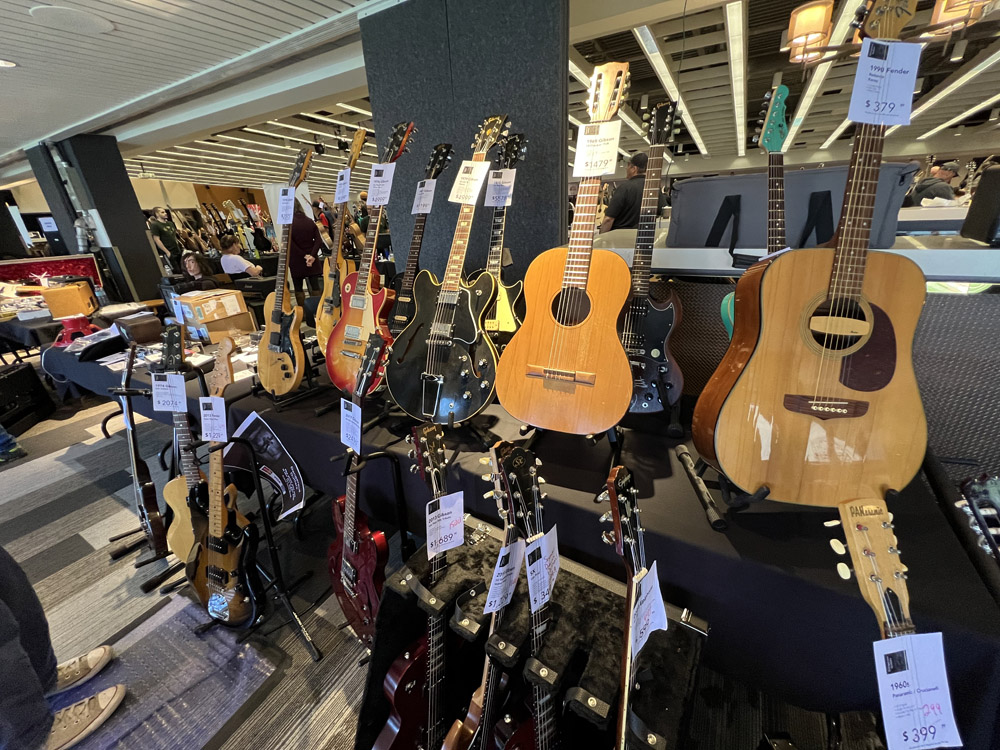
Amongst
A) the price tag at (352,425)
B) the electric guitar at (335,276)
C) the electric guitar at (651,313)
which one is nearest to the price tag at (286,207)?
the electric guitar at (335,276)

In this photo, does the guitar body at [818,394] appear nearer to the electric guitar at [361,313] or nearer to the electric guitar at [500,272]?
the electric guitar at [500,272]

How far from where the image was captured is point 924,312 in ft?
3.63

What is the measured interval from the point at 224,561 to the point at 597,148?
1.80 metres

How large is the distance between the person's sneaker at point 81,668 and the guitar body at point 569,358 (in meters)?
1.72

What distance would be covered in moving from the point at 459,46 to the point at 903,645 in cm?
223

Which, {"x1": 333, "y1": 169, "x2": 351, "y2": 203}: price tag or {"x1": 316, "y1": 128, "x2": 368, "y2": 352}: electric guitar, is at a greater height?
{"x1": 333, "y1": 169, "x2": 351, "y2": 203}: price tag

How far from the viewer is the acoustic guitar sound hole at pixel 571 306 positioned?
1.05m

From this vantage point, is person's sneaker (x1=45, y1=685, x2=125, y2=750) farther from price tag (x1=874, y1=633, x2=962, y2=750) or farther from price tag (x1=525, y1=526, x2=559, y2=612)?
price tag (x1=874, y1=633, x2=962, y2=750)

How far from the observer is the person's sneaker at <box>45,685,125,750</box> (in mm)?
1159

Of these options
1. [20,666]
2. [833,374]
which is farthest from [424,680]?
[833,374]

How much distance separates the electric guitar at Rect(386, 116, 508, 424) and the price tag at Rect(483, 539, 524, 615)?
524 mm

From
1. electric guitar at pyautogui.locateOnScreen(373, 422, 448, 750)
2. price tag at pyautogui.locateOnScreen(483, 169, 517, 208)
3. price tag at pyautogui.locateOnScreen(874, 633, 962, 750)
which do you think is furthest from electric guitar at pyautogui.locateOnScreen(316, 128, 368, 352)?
price tag at pyautogui.locateOnScreen(874, 633, 962, 750)

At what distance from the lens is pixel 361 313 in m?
1.60

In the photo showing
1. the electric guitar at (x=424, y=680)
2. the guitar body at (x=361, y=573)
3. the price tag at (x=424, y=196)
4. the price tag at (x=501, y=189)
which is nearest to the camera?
the electric guitar at (x=424, y=680)
